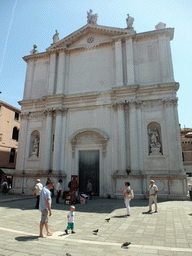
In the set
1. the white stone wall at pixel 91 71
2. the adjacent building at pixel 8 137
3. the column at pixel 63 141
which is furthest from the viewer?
the adjacent building at pixel 8 137

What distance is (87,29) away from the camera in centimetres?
2103

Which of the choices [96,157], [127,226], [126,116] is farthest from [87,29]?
[127,226]

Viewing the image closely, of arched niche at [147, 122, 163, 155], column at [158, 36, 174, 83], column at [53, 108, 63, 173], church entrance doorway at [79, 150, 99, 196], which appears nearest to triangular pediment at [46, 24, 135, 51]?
column at [158, 36, 174, 83]

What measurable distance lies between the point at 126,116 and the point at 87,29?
35.7 feet

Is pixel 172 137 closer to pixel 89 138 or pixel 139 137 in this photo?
pixel 139 137

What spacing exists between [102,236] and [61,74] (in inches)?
A: 701

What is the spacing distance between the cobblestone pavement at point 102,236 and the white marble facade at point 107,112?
23.3 ft

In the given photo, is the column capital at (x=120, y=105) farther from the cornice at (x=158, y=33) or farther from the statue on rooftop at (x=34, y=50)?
the statue on rooftop at (x=34, y=50)

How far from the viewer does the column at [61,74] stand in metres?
20.3

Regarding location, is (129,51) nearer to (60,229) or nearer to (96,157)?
(96,157)

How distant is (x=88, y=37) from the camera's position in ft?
70.2

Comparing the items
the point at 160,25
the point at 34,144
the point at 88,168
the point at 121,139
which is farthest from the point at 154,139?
the point at 34,144

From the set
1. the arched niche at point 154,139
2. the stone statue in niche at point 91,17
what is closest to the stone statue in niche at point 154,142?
the arched niche at point 154,139

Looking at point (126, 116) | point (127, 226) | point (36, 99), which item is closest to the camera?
point (127, 226)
